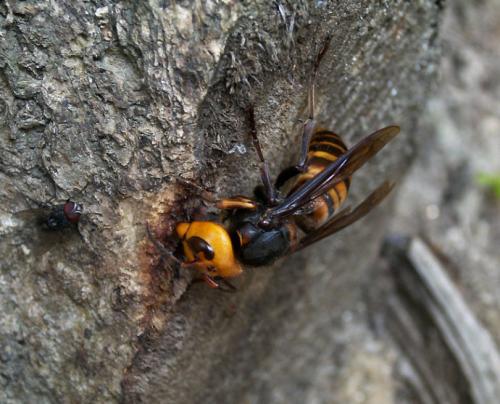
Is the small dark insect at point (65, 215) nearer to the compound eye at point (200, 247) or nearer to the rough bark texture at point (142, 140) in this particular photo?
the rough bark texture at point (142, 140)

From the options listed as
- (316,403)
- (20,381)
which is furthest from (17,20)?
(316,403)

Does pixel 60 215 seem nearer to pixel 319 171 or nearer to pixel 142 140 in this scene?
pixel 142 140

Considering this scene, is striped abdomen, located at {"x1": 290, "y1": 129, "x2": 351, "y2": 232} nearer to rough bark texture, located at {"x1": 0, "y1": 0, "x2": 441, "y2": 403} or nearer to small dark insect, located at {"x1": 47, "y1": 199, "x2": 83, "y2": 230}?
rough bark texture, located at {"x1": 0, "y1": 0, "x2": 441, "y2": 403}

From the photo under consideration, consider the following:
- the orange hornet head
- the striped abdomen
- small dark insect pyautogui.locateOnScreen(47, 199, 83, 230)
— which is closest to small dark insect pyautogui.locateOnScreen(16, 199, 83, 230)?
small dark insect pyautogui.locateOnScreen(47, 199, 83, 230)

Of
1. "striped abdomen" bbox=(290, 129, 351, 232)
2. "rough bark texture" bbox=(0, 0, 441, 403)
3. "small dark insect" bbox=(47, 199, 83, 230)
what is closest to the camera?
"rough bark texture" bbox=(0, 0, 441, 403)

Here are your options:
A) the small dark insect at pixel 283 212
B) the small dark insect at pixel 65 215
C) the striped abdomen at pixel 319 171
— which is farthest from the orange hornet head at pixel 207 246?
the striped abdomen at pixel 319 171

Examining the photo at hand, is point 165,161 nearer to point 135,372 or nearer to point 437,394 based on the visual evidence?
point 135,372
